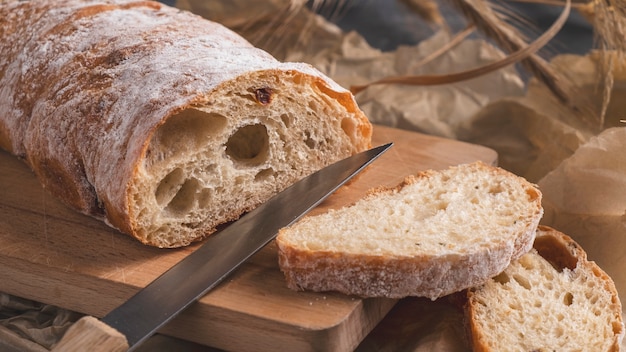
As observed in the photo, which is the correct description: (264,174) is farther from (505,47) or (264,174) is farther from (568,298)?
(505,47)

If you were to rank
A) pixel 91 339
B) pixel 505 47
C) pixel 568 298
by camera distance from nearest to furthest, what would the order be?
pixel 91 339 < pixel 568 298 < pixel 505 47

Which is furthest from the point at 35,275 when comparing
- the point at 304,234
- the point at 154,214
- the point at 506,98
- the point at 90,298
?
the point at 506,98

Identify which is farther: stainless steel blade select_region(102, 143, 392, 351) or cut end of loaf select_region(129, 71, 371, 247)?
cut end of loaf select_region(129, 71, 371, 247)

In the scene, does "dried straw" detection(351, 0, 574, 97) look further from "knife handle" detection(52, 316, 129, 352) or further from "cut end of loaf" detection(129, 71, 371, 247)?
"knife handle" detection(52, 316, 129, 352)

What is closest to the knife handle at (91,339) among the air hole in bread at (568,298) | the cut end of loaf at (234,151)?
the cut end of loaf at (234,151)

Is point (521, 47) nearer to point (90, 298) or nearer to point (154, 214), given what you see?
point (154, 214)

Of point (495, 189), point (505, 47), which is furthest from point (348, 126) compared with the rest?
point (505, 47)

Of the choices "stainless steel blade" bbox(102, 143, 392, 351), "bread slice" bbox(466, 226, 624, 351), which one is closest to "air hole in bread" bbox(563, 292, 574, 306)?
"bread slice" bbox(466, 226, 624, 351)
